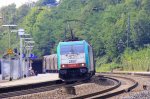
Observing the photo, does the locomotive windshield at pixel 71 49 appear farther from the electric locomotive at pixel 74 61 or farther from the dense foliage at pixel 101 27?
the dense foliage at pixel 101 27

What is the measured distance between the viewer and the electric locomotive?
30.8 meters

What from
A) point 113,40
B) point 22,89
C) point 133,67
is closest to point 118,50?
point 113,40

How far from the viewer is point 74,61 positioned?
30.9 m

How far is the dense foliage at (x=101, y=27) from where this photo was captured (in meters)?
85.5

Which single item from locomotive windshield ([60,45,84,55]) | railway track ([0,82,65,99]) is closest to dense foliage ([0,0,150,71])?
locomotive windshield ([60,45,84,55])

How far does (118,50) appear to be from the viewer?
86250 millimetres

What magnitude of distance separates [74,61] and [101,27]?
69.7 metres

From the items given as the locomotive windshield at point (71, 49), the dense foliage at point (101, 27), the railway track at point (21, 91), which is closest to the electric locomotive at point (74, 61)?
the locomotive windshield at point (71, 49)

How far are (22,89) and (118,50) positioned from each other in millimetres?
61599

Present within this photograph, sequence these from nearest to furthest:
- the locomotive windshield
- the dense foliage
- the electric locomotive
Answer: the electric locomotive, the locomotive windshield, the dense foliage

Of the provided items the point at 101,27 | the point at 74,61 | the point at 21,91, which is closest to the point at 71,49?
the point at 74,61

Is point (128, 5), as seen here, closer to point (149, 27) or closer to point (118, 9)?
point (118, 9)

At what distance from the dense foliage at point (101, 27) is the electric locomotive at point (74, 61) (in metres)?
34.3

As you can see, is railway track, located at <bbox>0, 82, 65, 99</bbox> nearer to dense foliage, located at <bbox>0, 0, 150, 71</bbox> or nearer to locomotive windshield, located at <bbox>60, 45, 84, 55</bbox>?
locomotive windshield, located at <bbox>60, 45, 84, 55</bbox>
